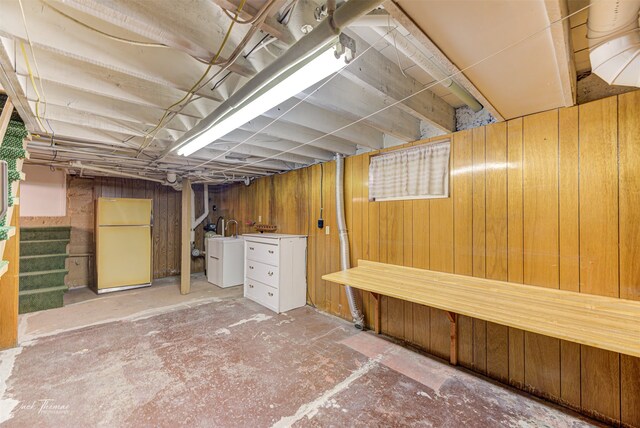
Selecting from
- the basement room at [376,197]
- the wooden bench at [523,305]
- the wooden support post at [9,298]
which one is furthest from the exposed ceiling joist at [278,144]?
the wooden support post at [9,298]

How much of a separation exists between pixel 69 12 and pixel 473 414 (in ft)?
10.6

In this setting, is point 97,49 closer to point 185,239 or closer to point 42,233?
point 185,239

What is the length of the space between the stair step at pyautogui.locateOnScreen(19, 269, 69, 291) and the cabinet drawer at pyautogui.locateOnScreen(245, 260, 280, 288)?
8.75 ft

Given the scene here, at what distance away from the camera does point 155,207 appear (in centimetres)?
570

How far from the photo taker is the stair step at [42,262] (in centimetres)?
375

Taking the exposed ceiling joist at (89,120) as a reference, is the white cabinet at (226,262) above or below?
below

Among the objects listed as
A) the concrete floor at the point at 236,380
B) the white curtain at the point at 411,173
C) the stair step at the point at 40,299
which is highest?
the white curtain at the point at 411,173

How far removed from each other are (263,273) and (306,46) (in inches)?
131

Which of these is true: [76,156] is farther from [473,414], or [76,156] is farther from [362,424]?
[473,414]

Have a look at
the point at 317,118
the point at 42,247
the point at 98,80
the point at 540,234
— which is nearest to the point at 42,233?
the point at 42,247

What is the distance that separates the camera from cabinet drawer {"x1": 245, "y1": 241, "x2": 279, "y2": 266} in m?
3.74

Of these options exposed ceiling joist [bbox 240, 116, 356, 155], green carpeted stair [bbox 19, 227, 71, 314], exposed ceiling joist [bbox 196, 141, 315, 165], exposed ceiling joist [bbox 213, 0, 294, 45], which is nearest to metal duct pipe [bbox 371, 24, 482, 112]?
exposed ceiling joist [bbox 213, 0, 294, 45]

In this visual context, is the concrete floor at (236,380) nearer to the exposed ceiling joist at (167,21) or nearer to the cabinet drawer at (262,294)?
the cabinet drawer at (262,294)

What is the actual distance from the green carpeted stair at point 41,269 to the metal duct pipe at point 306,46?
162 inches
